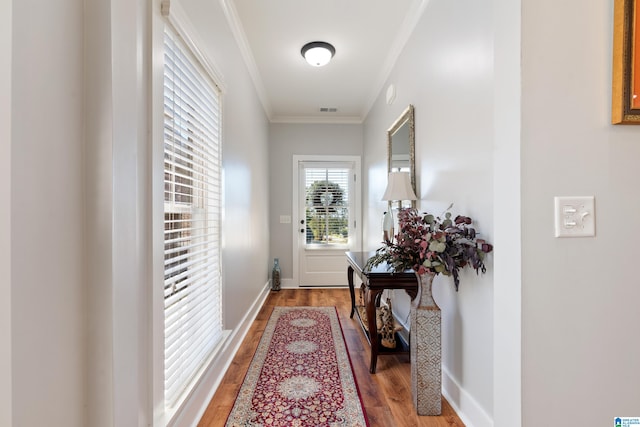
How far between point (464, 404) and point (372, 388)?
54 centimetres

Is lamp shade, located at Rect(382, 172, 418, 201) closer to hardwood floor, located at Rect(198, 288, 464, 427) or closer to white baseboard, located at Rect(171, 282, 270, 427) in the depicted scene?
hardwood floor, located at Rect(198, 288, 464, 427)

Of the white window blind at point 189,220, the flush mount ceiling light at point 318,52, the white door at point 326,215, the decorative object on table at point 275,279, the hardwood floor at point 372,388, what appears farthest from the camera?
the white door at point 326,215

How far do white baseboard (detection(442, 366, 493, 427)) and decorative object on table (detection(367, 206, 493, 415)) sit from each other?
0.11 meters

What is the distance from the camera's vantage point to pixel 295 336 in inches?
109

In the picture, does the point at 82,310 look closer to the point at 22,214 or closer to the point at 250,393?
the point at 22,214

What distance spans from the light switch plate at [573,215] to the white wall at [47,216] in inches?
52.9

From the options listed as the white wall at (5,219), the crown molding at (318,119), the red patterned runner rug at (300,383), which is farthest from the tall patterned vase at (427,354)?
the crown molding at (318,119)

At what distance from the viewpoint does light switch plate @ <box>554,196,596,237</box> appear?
910 millimetres

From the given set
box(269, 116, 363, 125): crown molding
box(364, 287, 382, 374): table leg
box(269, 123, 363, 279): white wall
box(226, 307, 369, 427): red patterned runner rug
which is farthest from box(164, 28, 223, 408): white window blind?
box(269, 116, 363, 125): crown molding

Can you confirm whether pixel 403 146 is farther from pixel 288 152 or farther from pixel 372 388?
pixel 288 152

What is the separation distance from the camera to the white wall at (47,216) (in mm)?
672

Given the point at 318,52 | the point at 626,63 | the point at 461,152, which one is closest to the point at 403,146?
the point at 461,152

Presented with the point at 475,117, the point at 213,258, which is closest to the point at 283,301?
the point at 213,258

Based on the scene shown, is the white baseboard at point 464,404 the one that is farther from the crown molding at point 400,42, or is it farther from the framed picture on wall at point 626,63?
the crown molding at point 400,42
